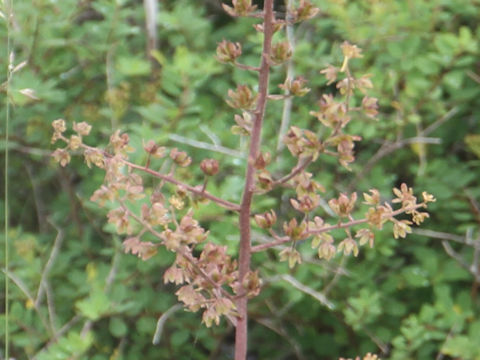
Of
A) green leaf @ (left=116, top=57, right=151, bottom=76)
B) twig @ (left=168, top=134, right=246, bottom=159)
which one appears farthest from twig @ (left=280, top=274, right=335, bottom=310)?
green leaf @ (left=116, top=57, right=151, bottom=76)

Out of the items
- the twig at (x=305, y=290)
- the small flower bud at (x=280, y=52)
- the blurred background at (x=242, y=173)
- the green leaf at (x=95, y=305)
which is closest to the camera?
the small flower bud at (x=280, y=52)

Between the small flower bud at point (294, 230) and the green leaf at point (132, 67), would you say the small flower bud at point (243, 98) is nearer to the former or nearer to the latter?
the small flower bud at point (294, 230)

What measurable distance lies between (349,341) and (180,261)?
4.07 ft

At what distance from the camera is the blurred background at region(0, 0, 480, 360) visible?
1627mm

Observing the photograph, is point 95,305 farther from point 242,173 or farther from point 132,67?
point 132,67

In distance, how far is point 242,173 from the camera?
5.40ft

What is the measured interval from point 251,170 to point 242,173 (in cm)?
94

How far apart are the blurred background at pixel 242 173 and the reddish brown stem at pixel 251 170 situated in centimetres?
78

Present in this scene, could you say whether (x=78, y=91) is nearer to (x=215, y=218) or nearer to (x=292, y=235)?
(x=215, y=218)

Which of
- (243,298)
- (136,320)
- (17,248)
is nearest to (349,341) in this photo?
(136,320)

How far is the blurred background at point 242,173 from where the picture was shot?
5.34ft

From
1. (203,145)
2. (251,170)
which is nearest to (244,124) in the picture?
→ (251,170)

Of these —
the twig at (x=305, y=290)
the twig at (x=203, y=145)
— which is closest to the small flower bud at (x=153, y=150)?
the twig at (x=305, y=290)

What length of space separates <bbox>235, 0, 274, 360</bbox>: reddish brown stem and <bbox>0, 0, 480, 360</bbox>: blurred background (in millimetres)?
783
